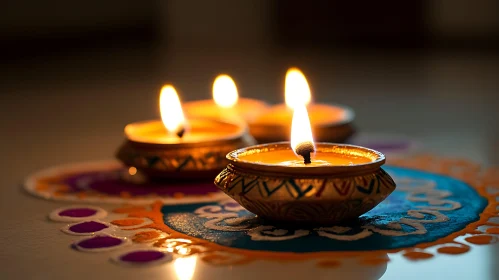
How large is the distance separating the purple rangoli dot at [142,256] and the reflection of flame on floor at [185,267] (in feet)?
0.12

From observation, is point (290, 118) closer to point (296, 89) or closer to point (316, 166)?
point (296, 89)

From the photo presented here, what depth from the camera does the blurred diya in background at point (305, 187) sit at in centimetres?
139

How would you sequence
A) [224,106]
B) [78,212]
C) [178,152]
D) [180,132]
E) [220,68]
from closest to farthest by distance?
[78,212] → [178,152] → [180,132] → [224,106] → [220,68]

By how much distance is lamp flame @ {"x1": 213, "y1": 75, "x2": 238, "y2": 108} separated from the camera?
2518mm

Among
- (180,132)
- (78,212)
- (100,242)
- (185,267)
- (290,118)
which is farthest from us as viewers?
(290,118)

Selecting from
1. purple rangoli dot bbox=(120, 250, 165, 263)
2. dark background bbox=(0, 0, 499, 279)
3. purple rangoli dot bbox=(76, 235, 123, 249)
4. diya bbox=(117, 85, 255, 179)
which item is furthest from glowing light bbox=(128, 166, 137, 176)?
purple rangoli dot bbox=(120, 250, 165, 263)

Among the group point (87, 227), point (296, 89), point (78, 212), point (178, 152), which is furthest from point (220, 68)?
point (87, 227)

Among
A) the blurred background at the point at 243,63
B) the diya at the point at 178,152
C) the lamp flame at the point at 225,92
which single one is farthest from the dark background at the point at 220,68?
the lamp flame at the point at 225,92

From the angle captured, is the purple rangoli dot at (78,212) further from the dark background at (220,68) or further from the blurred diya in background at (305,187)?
the blurred diya in background at (305,187)

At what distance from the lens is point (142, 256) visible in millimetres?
1357

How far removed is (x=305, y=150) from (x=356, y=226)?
0.16m

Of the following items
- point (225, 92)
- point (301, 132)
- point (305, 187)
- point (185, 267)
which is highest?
point (225, 92)

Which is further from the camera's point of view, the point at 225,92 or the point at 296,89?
the point at 225,92

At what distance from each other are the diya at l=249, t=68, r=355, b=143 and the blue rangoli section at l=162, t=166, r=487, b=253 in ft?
1.17
